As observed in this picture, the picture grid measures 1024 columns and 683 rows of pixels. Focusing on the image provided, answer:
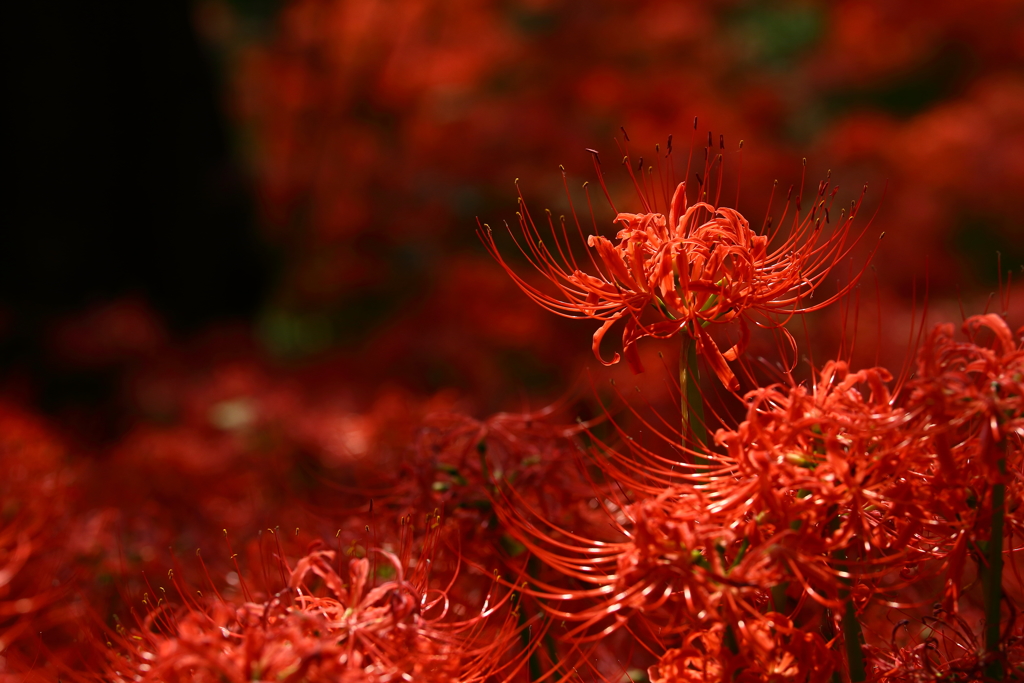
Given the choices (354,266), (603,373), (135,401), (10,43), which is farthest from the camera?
(354,266)

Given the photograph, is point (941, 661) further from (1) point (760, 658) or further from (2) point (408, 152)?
(2) point (408, 152)

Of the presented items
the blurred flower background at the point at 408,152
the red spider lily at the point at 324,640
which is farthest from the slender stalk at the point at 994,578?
the blurred flower background at the point at 408,152

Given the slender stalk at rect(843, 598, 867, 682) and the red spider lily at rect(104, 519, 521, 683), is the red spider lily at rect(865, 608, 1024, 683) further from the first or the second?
the red spider lily at rect(104, 519, 521, 683)

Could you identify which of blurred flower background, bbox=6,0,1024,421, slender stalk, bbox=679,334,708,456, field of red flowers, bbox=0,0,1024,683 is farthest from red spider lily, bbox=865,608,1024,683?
blurred flower background, bbox=6,0,1024,421

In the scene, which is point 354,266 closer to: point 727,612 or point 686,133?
point 686,133

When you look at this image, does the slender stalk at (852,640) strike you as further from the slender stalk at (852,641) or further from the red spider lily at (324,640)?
the red spider lily at (324,640)

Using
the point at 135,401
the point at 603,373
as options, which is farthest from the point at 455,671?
the point at 135,401

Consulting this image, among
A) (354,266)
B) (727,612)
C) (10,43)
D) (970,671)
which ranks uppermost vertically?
(10,43)

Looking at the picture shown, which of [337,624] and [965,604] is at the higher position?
[337,624]

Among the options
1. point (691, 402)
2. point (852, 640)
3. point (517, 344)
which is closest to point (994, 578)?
point (852, 640)
